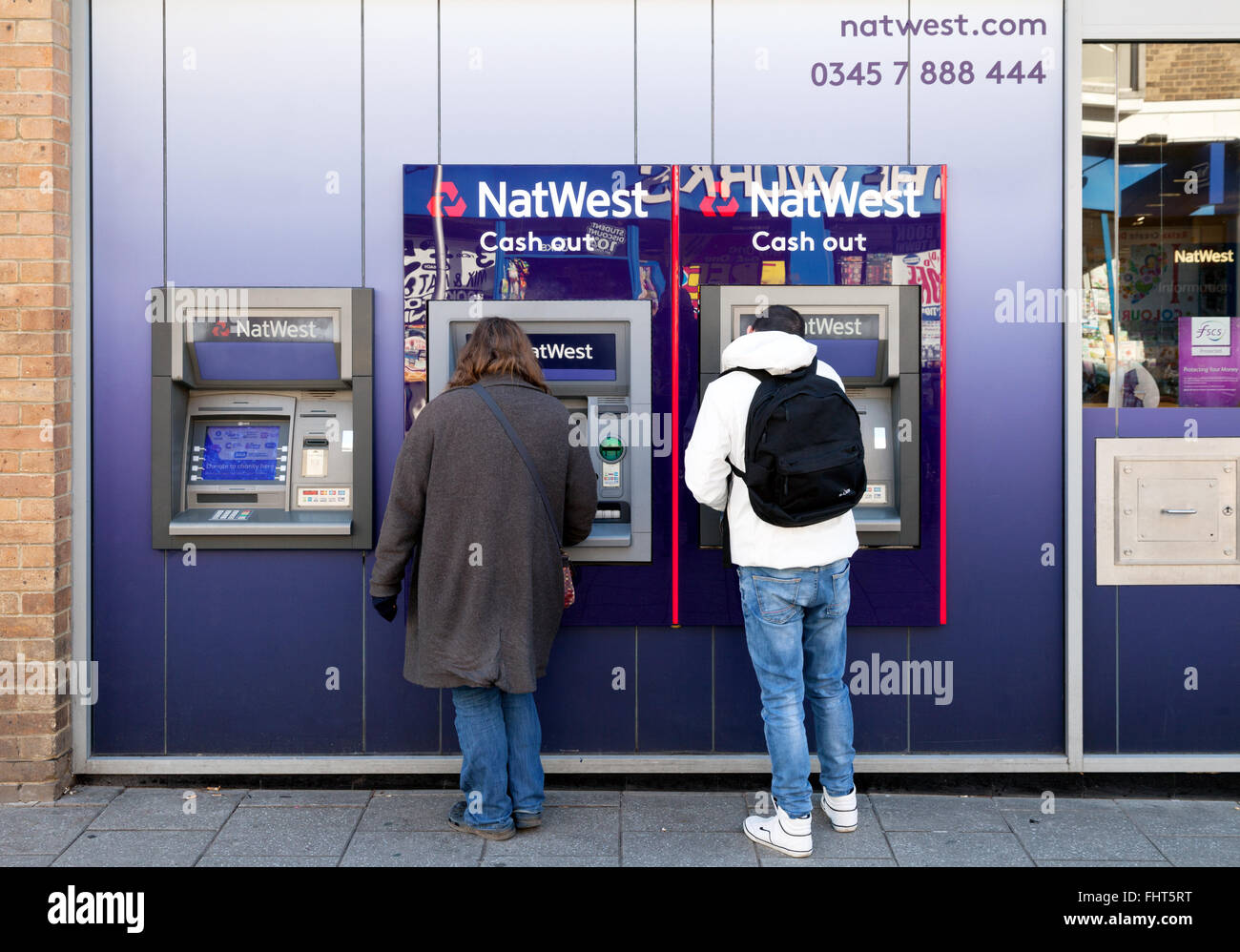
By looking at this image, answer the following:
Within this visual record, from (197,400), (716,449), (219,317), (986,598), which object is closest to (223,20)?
(219,317)

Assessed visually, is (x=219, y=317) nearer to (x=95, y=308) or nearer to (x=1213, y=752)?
(x=95, y=308)

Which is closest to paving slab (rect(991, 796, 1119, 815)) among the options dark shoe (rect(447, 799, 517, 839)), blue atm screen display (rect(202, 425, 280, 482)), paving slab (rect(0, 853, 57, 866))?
dark shoe (rect(447, 799, 517, 839))

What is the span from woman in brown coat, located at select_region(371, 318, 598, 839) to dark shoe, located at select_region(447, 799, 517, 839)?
0.23ft

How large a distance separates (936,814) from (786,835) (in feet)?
2.36

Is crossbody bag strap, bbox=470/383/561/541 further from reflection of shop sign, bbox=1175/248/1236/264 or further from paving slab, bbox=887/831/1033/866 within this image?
reflection of shop sign, bbox=1175/248/1236/264

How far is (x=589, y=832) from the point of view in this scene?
3.79 m

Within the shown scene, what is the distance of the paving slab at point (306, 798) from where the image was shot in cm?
404

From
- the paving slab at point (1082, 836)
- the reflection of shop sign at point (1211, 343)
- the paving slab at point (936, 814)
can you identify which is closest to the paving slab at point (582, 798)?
the paving slab at point (936, 814)

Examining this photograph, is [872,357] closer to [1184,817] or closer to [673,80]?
[673,80]

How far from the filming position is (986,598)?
417 cm

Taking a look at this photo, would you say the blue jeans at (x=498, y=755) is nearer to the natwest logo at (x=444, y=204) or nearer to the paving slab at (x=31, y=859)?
the paving slab at (x=31, y=859)

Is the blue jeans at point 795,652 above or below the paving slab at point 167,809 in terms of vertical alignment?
above

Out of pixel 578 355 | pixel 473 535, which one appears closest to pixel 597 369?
pixel 578 355

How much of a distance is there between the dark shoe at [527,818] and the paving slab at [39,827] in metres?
1.50
